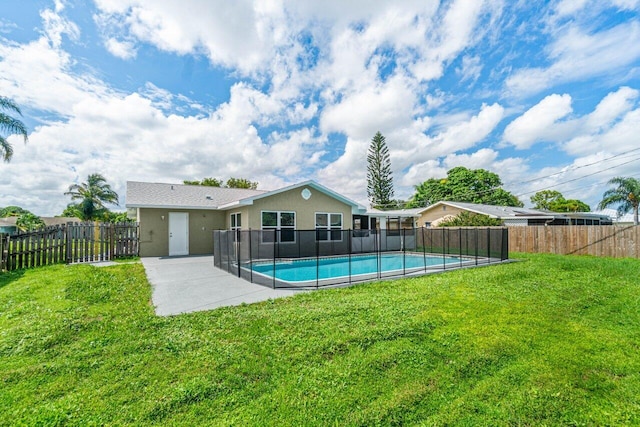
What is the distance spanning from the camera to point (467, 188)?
37.8 meters

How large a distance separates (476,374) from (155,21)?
1087cm

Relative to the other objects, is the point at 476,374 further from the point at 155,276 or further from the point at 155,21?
the point at 155,21

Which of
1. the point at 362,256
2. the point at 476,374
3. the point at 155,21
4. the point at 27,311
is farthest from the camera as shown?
the point at 362,256

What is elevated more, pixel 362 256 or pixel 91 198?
pixel 91 198

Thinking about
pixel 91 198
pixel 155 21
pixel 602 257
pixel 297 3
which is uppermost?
pixel 297 3

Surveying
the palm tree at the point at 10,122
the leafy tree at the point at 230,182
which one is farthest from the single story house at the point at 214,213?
the leafy tree at the point at 230,182

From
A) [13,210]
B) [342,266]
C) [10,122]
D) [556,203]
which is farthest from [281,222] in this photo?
[13,210]

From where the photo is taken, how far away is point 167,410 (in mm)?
2443

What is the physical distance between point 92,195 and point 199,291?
30320 millimetres

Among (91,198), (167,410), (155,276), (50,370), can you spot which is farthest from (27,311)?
(91,198)

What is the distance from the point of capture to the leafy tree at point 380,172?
34.7 metres

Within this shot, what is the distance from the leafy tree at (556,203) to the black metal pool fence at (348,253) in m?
38.3

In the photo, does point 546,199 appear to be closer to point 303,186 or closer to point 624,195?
→ point 624,195

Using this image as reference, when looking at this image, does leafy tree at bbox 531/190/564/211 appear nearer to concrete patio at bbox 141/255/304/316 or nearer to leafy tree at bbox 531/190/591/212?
leafy tree at bbox 531/190/591/212
